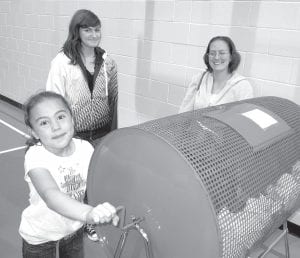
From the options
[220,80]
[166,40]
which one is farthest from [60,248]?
[166,40]

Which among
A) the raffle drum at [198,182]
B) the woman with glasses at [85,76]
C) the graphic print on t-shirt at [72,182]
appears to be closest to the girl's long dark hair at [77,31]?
the woman with glasses at [85,76]

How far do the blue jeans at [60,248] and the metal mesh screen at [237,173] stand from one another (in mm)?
608

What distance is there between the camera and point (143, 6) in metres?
2.75

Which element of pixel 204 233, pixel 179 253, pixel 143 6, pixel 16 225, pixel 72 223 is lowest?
pixel 16 225

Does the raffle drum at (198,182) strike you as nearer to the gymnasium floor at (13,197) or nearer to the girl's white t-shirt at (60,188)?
the girl's white t-shirt at (60,188)

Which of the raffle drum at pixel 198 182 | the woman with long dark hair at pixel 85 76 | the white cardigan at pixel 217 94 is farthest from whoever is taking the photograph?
the woman with long dark hair at pixel 85 76

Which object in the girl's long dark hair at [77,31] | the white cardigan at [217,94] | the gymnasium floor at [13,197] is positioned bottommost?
the gymnasium floor at [13,197]

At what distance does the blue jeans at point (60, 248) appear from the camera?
4.01 ft

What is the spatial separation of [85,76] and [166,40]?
3.22 feet

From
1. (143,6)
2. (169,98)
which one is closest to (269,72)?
(169,98)

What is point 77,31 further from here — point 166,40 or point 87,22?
point 166,40

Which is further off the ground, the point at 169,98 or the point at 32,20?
the point at 32,20

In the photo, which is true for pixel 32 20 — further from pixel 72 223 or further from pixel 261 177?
pixel 261 177

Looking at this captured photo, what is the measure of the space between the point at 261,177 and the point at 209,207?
0.86 ft
